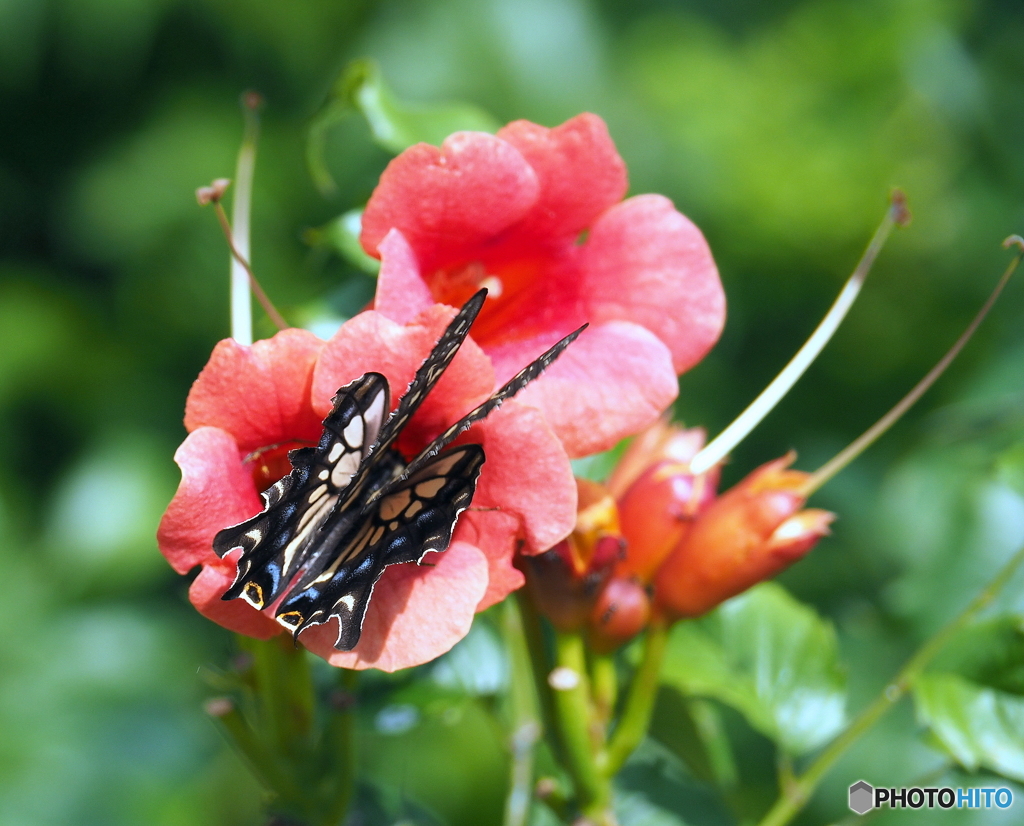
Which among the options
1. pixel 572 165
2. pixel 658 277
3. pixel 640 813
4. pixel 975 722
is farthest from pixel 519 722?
pixel 572 165

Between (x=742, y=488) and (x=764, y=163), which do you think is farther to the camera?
(x=764, y=163)

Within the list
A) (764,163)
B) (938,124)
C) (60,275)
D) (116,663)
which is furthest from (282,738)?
(60,275)

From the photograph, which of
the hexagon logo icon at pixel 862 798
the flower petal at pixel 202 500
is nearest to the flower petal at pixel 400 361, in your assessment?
the flower petal at pixel 202 500

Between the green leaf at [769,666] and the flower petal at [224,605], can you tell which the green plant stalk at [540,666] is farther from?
the flower petal at [224,605]

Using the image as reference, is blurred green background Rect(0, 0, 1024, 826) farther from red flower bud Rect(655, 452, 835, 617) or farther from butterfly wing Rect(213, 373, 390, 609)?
butterfly wing Rect(213, 373, 390, 609)

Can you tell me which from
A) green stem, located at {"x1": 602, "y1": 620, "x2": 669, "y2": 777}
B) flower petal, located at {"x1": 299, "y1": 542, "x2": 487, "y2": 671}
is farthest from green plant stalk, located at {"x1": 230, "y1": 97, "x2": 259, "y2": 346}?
green stem, located at {"x1": 602, "y1": 620, "x2": 669, "y2": 777}

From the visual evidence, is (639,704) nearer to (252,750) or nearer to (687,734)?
(687,734)

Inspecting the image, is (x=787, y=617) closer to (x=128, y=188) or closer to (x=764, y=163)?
(x=764, y=163)
